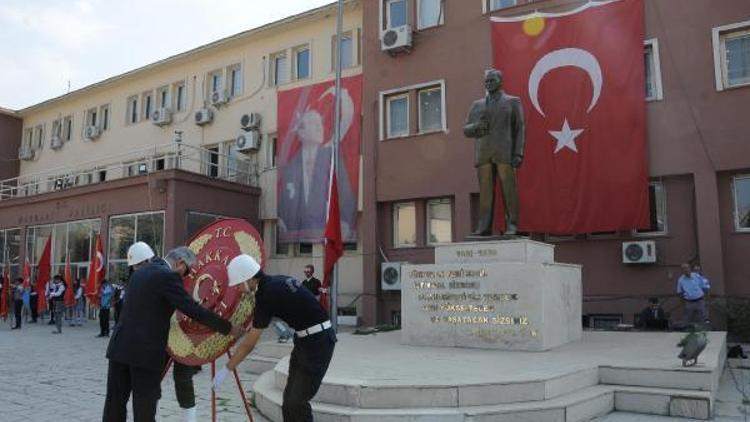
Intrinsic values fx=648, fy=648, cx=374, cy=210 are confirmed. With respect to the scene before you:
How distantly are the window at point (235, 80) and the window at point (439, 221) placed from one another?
33.2ft

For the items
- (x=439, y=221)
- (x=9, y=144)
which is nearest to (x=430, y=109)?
(x=439, y=221)

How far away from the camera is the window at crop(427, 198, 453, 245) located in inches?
745

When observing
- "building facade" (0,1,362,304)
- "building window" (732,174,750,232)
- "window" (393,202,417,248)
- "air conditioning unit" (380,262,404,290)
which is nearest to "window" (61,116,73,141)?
"building facade" (0,1,362,304)

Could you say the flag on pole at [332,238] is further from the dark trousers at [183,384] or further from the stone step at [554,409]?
the dark trousers at [183,384]

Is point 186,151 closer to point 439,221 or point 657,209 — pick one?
point 439,221

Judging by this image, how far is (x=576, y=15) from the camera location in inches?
649

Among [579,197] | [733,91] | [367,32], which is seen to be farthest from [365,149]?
[733,91]

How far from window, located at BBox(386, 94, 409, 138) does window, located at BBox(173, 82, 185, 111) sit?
10.8 metres

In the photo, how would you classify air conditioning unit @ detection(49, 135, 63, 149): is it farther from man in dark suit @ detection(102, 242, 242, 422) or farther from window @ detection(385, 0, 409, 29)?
man in dark suit @ detection(102, 242, 242, 422)

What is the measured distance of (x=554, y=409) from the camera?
6246 millimetres

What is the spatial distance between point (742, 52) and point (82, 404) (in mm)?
15226

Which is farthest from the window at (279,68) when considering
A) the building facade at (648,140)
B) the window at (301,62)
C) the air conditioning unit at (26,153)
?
the air conditioning unit at (26,153)

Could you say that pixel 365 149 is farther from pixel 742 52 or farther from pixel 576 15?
pixel 742 52

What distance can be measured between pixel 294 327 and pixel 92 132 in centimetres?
2781
